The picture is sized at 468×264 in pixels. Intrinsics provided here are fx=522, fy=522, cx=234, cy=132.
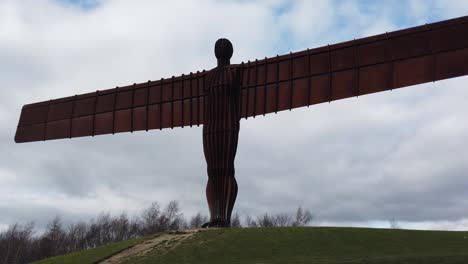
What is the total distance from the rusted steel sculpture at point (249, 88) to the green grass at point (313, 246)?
1324 mm

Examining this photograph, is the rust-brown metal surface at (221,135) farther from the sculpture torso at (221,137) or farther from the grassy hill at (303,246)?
the grassy hill at (303,246)

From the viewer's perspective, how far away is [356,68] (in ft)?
54.6

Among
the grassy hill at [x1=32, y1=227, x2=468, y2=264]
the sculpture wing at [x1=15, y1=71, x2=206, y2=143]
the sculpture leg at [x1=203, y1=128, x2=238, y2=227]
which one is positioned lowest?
the grassy hill at [x1=32, y1=227, x2=468, y2=264]

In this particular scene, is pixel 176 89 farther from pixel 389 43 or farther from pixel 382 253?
pixel 382 253

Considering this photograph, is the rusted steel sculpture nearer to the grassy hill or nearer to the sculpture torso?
the sculpture torso

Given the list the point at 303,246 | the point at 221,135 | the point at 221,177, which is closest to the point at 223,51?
the point at 221,135

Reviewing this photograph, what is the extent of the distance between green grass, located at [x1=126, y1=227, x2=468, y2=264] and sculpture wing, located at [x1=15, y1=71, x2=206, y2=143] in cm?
477

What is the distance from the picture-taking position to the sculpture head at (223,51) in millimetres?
18453

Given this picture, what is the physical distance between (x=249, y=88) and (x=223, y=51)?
1.66 meters

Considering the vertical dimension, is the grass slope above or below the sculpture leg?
below

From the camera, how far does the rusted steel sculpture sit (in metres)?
15.9

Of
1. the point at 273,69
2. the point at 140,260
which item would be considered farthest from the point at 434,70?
the point at 140,260

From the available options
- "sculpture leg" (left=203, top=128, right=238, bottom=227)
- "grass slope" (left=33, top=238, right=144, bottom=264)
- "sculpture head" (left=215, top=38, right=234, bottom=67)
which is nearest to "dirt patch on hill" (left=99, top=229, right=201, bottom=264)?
"grass slope" (left=33, top=238, right=144, bottom=264)

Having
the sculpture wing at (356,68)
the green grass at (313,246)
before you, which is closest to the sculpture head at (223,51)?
the sculpture wing at (356,68)
